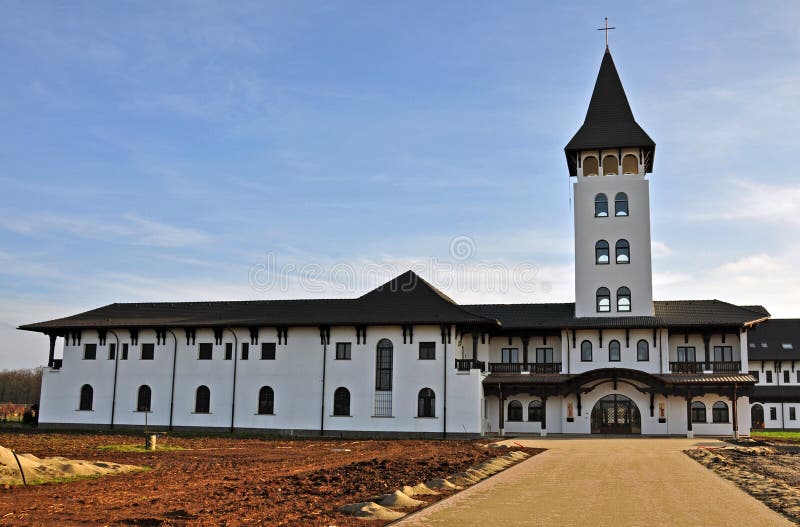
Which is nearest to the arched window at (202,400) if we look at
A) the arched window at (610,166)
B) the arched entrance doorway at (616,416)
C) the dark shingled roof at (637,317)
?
the dark shingled roof at (637,317)

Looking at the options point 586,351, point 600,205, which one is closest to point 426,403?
point 586,351

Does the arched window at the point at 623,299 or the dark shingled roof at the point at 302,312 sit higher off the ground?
the arched window at the point at 623,299

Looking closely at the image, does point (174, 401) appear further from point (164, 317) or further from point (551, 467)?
point (551, 467)

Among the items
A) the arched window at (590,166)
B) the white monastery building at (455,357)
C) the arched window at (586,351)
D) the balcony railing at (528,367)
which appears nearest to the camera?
the white monastery building at (455,357)

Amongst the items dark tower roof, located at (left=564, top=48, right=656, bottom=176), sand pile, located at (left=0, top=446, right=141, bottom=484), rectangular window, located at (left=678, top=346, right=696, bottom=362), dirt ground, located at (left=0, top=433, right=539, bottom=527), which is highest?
dark tower roof, located at (left=564, top=48, right=656, bottom=176)

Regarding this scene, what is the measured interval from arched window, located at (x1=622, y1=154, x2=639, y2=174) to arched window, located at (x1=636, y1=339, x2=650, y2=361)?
34.2ft

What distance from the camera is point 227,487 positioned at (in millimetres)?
16422

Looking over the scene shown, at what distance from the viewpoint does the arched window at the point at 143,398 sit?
45.4 metres

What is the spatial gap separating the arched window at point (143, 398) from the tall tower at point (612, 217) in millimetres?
25131

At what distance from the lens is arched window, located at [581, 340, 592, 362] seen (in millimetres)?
45031

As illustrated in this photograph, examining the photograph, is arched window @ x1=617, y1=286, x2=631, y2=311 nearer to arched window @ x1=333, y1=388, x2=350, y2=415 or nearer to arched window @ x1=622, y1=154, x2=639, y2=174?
arched window @ x1=622, y1=154, x2=639, y2=174

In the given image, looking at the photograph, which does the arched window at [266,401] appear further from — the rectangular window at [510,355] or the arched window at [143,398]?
the rectangular window at [510,355]

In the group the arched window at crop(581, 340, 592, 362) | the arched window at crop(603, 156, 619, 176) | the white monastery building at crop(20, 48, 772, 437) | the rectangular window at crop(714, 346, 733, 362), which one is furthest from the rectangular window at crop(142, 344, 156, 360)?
the rectangular window at crop(714, 346, 733, 362)

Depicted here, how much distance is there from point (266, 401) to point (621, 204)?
23.5 meters
